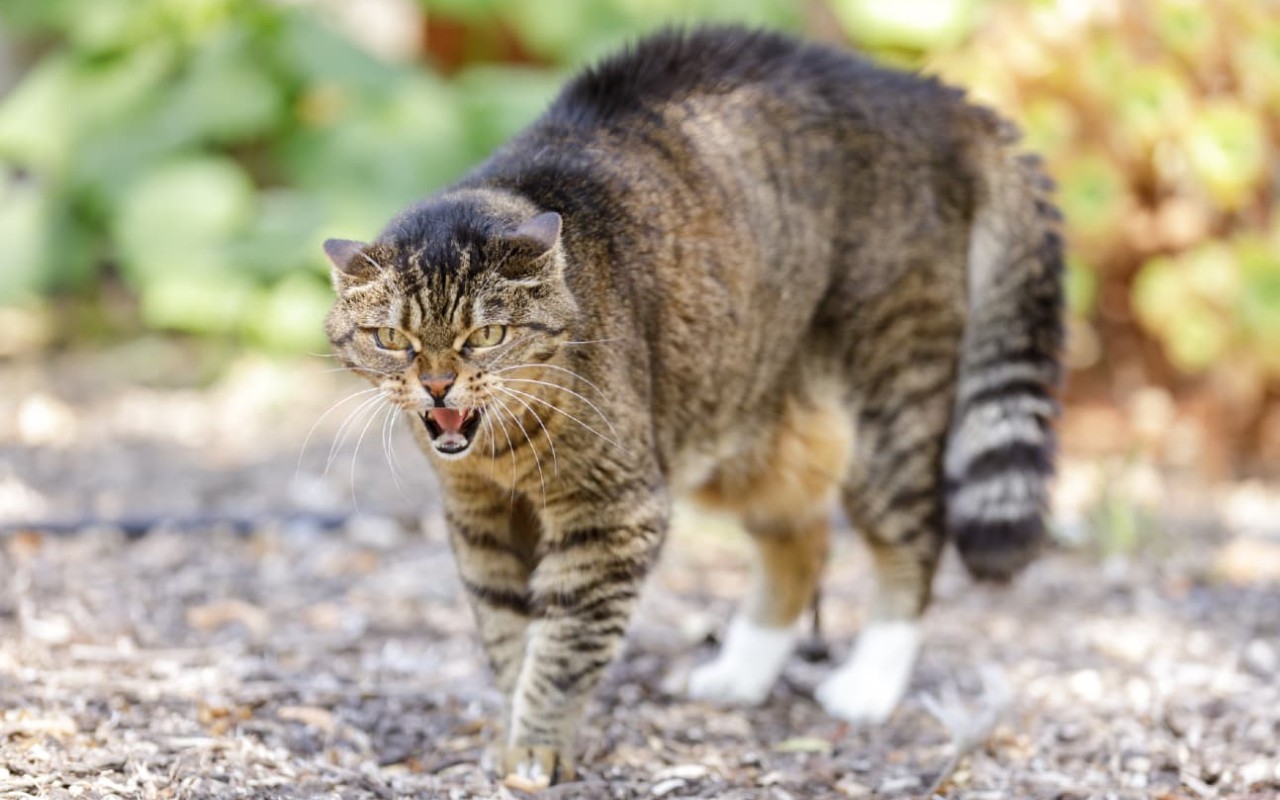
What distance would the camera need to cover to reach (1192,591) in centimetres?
429

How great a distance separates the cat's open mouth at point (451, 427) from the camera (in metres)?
2.60

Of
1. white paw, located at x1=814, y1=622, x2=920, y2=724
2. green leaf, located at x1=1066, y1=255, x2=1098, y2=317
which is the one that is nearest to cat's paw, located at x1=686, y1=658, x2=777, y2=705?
white paw, located at x1=814, y1=622, x2=920, y2=724

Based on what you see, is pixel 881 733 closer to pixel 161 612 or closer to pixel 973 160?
pixel 973 160

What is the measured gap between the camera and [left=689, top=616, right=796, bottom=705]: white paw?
3.50 metres

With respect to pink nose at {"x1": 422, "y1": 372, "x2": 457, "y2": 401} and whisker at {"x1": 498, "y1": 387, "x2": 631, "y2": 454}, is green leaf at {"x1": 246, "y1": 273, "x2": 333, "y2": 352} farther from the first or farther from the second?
pink nose at {"x1": 422, "y1": 372, "x2": 457, "y2": 401}

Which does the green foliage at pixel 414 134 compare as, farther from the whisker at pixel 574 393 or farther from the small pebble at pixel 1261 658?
the whisker at pixel 574 393

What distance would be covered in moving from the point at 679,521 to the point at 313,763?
2.44m

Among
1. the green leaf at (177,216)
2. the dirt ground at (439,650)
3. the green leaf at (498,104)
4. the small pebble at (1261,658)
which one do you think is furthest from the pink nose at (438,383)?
the green leaf at (177,216)

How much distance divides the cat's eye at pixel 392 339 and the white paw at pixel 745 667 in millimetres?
1351

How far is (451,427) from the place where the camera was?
2.63 m

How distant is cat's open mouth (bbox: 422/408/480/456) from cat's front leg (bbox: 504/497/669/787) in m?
0.33

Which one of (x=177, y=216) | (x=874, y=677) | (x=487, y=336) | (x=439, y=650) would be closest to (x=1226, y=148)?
(x=874, y=677)

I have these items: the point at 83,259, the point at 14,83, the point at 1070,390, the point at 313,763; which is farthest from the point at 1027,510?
the point at 14,83

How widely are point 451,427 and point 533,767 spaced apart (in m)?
0.73
